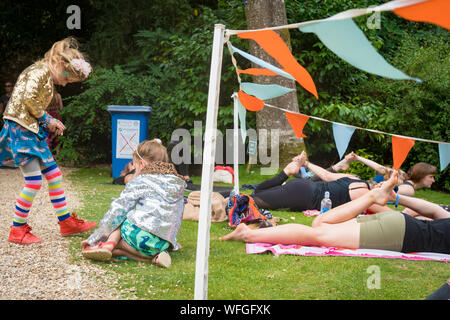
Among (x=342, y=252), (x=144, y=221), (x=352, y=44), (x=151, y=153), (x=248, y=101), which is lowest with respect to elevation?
(x=342, y=252)

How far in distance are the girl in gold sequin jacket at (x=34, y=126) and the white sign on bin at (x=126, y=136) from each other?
4277 millimetres

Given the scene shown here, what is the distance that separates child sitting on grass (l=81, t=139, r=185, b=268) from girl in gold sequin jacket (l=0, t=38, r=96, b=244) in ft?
2.58

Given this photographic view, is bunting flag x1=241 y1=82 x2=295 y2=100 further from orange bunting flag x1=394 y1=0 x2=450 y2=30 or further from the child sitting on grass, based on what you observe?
orange bunting flag x1=394 y1=0 x2=450 y2=30

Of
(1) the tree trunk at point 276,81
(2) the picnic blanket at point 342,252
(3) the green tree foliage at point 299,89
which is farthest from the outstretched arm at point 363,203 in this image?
(1) the tree trunk at point 276,81

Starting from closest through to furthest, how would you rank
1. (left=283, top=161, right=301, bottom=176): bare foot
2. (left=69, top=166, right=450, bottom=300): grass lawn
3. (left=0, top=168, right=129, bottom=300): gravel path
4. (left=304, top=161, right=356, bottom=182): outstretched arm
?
(left=0, top=168, right=129, bottom=300): gravel path, (left=69, top=166, right=450, bottom=300): grass lawn, (left=283, top=161, right=301, bottom=176): bare foot, (left=304, top=161, right=356, bottom=182): outstretched arm

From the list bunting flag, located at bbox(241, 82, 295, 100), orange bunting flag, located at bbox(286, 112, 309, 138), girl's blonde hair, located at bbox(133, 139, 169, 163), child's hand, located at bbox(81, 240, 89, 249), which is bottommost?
child's hand, located at bbox(81, 240, 89, 249)

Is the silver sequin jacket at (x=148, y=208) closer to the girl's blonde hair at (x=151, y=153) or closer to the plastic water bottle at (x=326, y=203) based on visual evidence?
the girl's blonde hair at (x=151, y=153)

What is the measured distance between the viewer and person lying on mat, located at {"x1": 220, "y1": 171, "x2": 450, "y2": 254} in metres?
3.81

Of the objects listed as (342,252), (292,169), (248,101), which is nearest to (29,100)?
(248,101)

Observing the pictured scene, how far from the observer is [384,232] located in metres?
3.83

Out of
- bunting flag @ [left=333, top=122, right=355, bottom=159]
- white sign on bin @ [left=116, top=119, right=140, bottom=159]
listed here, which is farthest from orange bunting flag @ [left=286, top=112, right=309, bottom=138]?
white sign on bin @ [left=116, top=119, right=140, bottom=159]

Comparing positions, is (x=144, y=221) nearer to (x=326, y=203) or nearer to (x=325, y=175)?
(x=326, y=203)

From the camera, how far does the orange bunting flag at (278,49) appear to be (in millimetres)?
2525

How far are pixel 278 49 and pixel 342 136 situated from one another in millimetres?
1391
